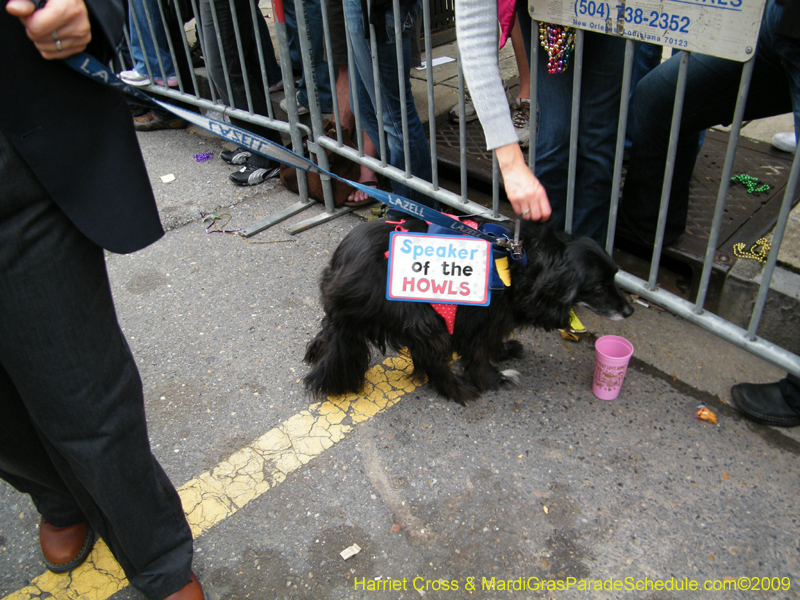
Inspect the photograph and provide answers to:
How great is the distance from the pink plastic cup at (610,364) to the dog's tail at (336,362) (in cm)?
96

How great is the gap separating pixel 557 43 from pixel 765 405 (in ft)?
5.31

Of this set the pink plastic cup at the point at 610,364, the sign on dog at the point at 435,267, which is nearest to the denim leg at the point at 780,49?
the pink plastic cup at the point at 610,364

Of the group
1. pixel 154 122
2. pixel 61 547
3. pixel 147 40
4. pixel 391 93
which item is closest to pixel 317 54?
pixel 391 93

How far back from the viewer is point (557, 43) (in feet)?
7.13

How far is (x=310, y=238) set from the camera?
3.61m

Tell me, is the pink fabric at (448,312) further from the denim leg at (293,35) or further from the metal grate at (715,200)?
the denim leg at (293,35)

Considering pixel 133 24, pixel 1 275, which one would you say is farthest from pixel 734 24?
pixel 133 24

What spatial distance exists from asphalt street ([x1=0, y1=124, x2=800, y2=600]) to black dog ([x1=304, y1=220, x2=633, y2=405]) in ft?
0.90

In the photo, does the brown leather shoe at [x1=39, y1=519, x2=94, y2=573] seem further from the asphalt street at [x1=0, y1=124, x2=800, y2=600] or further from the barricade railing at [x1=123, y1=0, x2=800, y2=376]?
the barricade railing at [x1=123, y1=0, x2=800, y2=376]

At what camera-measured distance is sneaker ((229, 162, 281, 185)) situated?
14.0ft

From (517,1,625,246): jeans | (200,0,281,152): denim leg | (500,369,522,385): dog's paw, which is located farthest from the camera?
(200,0,281,152): denim leg

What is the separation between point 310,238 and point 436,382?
1577 millimetres

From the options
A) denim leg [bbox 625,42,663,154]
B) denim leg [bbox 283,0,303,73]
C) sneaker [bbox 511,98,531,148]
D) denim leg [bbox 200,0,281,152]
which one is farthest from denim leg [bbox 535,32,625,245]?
denim leg [bbox 283,0,303,73]

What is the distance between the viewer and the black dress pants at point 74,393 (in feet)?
4.04
